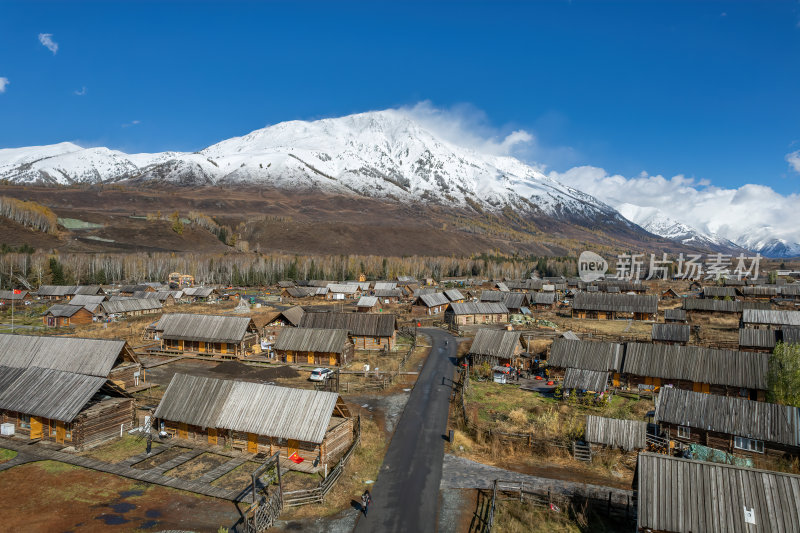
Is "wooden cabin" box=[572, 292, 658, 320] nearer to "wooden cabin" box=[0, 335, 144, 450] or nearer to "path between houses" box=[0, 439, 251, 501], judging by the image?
"path between houses" box=[0, 439, 251, 501]

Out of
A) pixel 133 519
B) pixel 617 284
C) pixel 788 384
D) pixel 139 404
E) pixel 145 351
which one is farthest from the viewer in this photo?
pixel 617 284

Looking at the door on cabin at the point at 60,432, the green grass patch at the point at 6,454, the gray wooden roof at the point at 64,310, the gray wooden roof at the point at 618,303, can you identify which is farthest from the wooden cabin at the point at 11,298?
the gray wooden roof at the point at 618,303

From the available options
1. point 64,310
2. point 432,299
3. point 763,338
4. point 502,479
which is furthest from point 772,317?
point 64,310

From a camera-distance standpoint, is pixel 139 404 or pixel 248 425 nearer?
pixel 248 425

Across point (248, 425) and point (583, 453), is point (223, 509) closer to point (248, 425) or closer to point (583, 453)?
point (248, 425)

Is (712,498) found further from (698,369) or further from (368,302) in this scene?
(368,302)

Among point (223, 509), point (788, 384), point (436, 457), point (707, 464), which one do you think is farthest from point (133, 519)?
point (788, 384)
